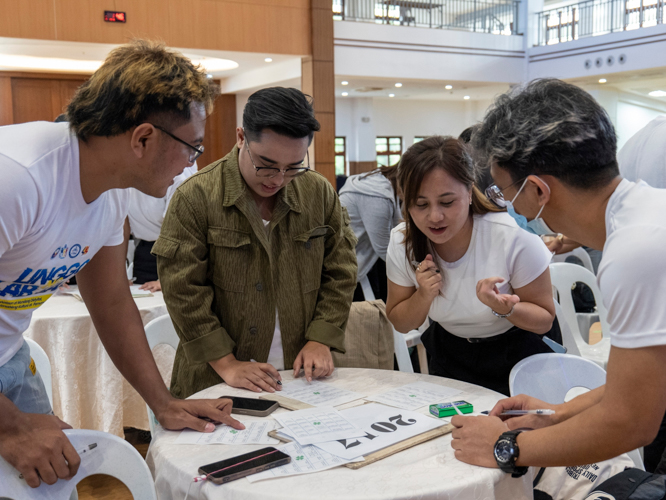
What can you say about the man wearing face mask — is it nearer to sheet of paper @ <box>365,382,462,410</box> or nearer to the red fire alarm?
sheet of paper @ <box>365,382,462,410</box>

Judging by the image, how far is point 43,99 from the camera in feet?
40.1

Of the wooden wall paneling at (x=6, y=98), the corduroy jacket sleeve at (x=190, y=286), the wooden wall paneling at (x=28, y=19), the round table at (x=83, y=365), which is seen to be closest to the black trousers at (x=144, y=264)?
the round table at (x=83, y=365)

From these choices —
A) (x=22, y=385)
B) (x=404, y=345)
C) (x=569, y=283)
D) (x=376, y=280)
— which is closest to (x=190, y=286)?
(x=22, y=385)

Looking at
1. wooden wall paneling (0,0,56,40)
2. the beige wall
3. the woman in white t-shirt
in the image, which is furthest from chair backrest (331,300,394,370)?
wooden wall paneling (0,0,56,40)

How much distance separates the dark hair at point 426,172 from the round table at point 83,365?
164 centimetres

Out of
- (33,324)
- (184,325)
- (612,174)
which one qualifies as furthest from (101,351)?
(612,174)

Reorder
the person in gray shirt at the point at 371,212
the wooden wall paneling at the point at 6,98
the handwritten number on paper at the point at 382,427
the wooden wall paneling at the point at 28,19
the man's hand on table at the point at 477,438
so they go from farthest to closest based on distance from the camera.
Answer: the wooden wall paneling at the point at 6,98 → the wooden wall paneling at the point at 28,19 → the person in gray shirt at the point at 371,212 → the handwritten number on paper at the point at 382,427 → the man's hand on table at the point at 477,438

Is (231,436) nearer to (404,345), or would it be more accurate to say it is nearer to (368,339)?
(368,339)

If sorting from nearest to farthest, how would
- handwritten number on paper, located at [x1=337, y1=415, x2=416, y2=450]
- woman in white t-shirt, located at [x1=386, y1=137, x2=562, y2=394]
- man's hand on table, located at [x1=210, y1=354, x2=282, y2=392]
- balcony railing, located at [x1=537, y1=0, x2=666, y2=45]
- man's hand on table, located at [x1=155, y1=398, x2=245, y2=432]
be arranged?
handwritten number on paper, located at [x1=337, y1=415, x2=416, y2=450]
man's hand on table, located at [x1=155, y1=398, x2=245, y2=432]
man's hand on table, located at [x1=210, y1=354, x2=282, y2=392]
woman in white t-shirt, located at [x1=386, y1=137, x2=562, y2=394]
balcony railing, located at [x1=537, y1=0, x2=666, y2=45]

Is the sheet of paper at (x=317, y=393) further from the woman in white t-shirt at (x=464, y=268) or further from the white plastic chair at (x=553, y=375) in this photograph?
the white plastic chair at (x=553, y=375)

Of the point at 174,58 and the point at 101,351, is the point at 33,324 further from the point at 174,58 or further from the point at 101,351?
the point at 174,58

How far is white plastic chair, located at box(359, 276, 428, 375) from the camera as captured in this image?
2961mm

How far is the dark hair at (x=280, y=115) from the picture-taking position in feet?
6.42

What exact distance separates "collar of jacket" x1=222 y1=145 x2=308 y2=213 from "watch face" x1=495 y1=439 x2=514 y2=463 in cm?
107
